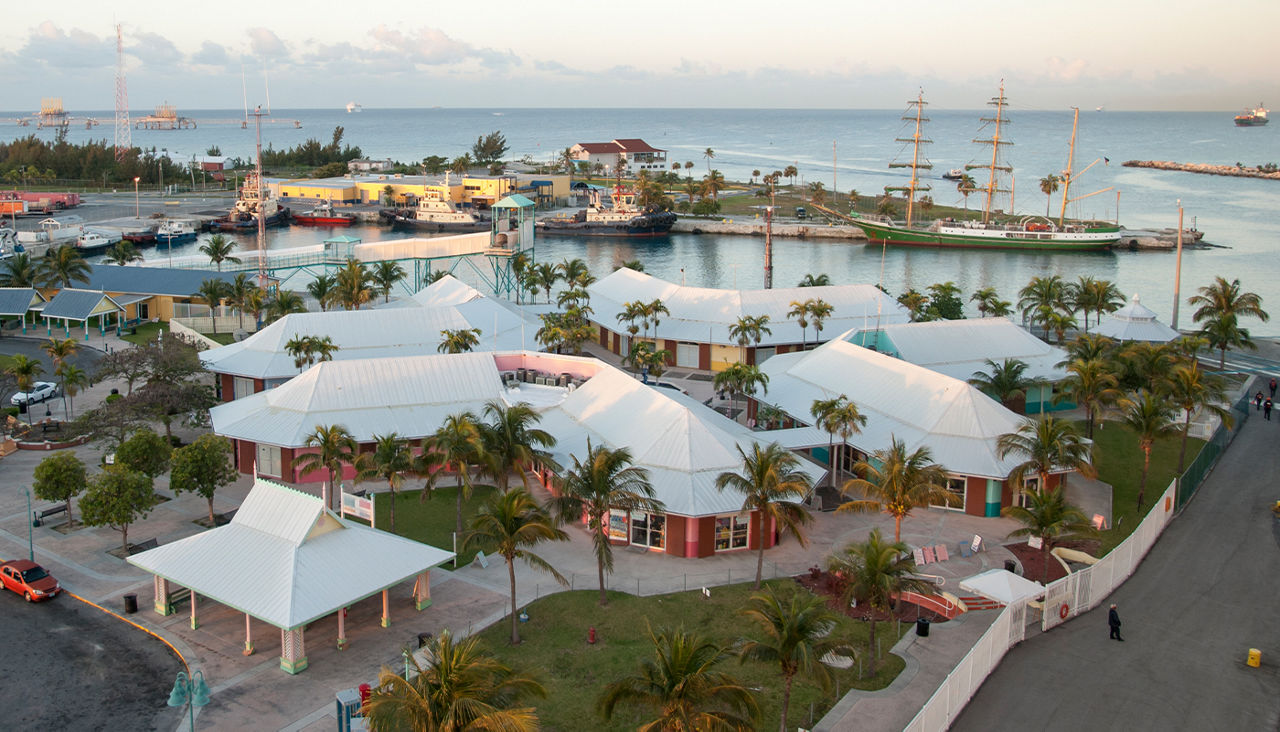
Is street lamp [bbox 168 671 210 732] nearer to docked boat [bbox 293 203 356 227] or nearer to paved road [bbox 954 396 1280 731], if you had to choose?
paved road [bbox 954 396 1280 731]

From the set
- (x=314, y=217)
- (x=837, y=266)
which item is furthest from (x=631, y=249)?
(x=314, y=217)

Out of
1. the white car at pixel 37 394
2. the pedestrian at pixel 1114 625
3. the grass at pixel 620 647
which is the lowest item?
the grass at pixel 620 647

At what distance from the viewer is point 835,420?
130ft

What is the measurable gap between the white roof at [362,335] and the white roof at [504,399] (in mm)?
7201

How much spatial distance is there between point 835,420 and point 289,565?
825 inches

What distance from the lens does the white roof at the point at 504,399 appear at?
1446 inches

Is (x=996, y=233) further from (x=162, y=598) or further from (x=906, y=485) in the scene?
(x=162, y=598)

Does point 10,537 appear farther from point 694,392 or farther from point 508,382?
point 694,392

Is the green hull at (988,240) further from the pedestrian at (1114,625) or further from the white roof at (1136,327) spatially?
the pedestrian at (1114,625)

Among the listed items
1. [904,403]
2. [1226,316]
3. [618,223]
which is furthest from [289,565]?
[618,223]

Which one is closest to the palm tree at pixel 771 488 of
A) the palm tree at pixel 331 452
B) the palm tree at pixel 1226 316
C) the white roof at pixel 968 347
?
the palm tree at pixel 331 452

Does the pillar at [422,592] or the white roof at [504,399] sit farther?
the white roof at [504,399]

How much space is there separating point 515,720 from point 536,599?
44.8ft

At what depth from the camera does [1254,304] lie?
58844 mm
